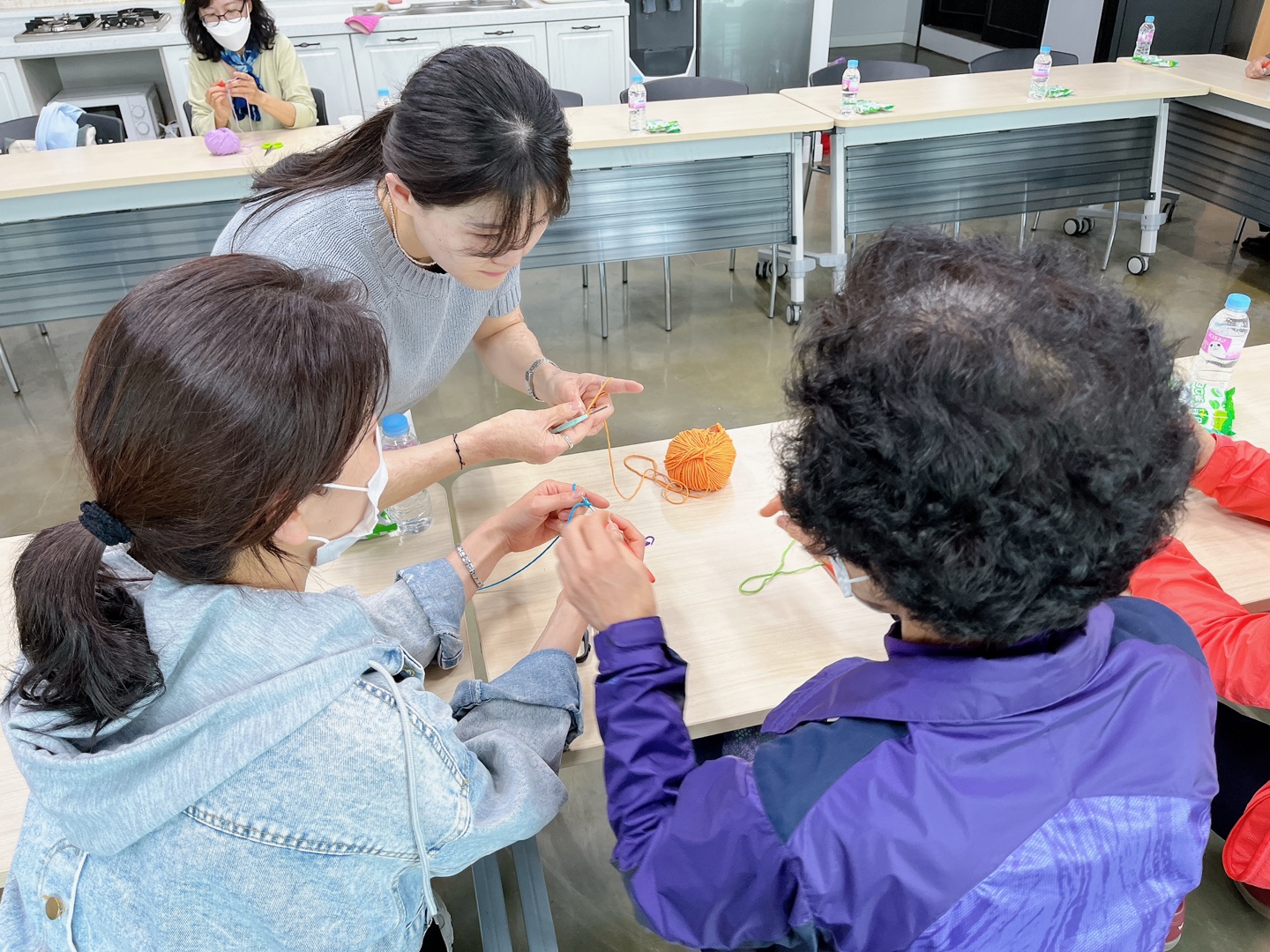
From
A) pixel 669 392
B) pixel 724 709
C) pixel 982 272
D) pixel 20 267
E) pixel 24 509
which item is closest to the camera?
pixel 982 272

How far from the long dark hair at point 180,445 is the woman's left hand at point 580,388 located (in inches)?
30.0

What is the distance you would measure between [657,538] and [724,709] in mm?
377

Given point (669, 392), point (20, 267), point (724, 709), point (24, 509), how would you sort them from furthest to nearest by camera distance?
point (669, 392) < point (20, 267) < point (24, 509) < point (724, 709)

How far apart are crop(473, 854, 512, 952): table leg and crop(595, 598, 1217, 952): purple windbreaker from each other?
0.49 metres

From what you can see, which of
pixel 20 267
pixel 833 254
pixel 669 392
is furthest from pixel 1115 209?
pixel 20 267

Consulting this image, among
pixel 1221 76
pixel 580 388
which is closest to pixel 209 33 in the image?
pixel 580 388

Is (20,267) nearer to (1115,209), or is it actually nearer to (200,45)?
(200,45)

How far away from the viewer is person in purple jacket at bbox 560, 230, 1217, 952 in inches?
25.4

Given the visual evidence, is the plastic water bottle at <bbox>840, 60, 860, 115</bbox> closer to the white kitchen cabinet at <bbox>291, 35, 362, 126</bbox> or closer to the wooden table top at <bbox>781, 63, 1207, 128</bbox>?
the wooden table top at <bbox>781, 63, 1207, 128</bbox>

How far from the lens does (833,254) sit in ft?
12.2

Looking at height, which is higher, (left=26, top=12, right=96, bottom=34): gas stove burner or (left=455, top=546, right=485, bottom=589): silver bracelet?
(left=26, top=12, right=96, bottom=34): gas stove burner

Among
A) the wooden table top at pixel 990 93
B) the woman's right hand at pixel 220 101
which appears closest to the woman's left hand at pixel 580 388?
the wooden table top at pixel 990 93

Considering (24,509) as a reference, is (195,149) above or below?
above

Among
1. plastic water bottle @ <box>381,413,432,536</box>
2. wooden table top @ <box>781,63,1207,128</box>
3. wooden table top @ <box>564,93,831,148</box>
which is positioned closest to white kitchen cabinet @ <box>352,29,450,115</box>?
wooden table top @ <box>564,93,831,148</box>
